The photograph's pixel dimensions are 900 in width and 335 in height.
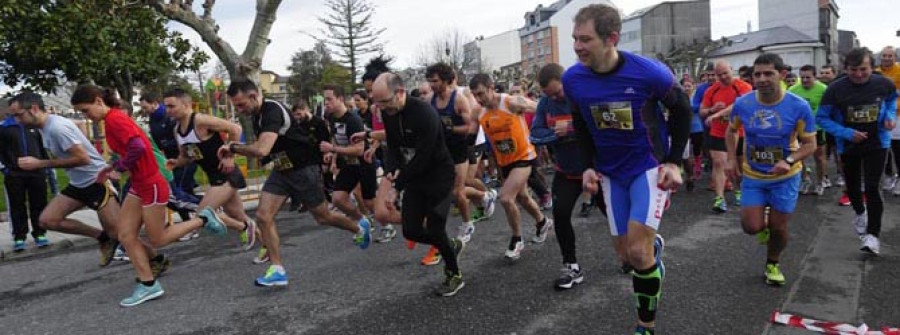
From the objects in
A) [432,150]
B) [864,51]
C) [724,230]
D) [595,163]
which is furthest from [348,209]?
[864,51]

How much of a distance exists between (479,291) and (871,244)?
353cm

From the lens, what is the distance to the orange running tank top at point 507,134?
5.97 meters

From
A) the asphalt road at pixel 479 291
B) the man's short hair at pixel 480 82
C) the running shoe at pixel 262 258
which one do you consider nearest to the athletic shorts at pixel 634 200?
the asphalt road at pixel 479 291

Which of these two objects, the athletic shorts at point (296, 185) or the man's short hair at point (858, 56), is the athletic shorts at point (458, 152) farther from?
the man's short hair at point (858, 56)

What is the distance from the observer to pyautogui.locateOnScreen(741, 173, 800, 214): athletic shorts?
184 inches

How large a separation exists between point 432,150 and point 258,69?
11185 mm

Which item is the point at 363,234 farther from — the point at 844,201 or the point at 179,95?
the point at 844,201

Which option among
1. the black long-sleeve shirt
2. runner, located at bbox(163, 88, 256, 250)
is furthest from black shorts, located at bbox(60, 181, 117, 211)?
the black long-sleeve shirt

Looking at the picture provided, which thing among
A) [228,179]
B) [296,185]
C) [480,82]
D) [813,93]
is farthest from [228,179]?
[813,93]

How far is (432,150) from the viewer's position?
4.83 m

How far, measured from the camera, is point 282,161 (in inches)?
221

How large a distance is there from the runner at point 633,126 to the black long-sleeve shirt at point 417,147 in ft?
4.57

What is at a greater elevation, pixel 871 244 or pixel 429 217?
pixel 429 217

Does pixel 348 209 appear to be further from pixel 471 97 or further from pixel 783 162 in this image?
pixel 783 162
